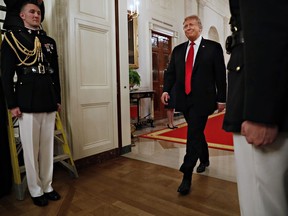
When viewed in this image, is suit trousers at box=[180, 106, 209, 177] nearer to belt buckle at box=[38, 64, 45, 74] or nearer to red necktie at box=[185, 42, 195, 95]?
red necktie at box=[185, 42, 195, 95]

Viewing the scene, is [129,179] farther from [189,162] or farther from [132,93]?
[132,93]

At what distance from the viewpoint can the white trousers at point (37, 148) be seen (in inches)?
71.0

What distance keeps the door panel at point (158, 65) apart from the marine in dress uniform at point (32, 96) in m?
4.32

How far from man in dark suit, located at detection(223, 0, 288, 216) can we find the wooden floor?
110 cm

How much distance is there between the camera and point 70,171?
7.82 feet

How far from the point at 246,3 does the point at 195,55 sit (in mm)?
1412

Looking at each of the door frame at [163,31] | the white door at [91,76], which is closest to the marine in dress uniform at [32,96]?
→ the white door at [91,76]

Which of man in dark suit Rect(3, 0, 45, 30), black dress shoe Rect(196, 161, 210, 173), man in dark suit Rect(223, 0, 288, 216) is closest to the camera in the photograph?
man in dark suit Rect(223, 0, 288, 216)

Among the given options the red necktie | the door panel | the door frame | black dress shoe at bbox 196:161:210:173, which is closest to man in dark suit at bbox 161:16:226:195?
the red necktie

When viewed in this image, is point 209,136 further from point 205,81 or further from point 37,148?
point 37,148

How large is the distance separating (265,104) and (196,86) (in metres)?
1.36

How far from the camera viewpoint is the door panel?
609 cm

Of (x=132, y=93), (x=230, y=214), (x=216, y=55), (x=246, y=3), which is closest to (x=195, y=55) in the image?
(x=216, y=55)

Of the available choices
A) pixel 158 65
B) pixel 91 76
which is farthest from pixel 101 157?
pixel 158 65
